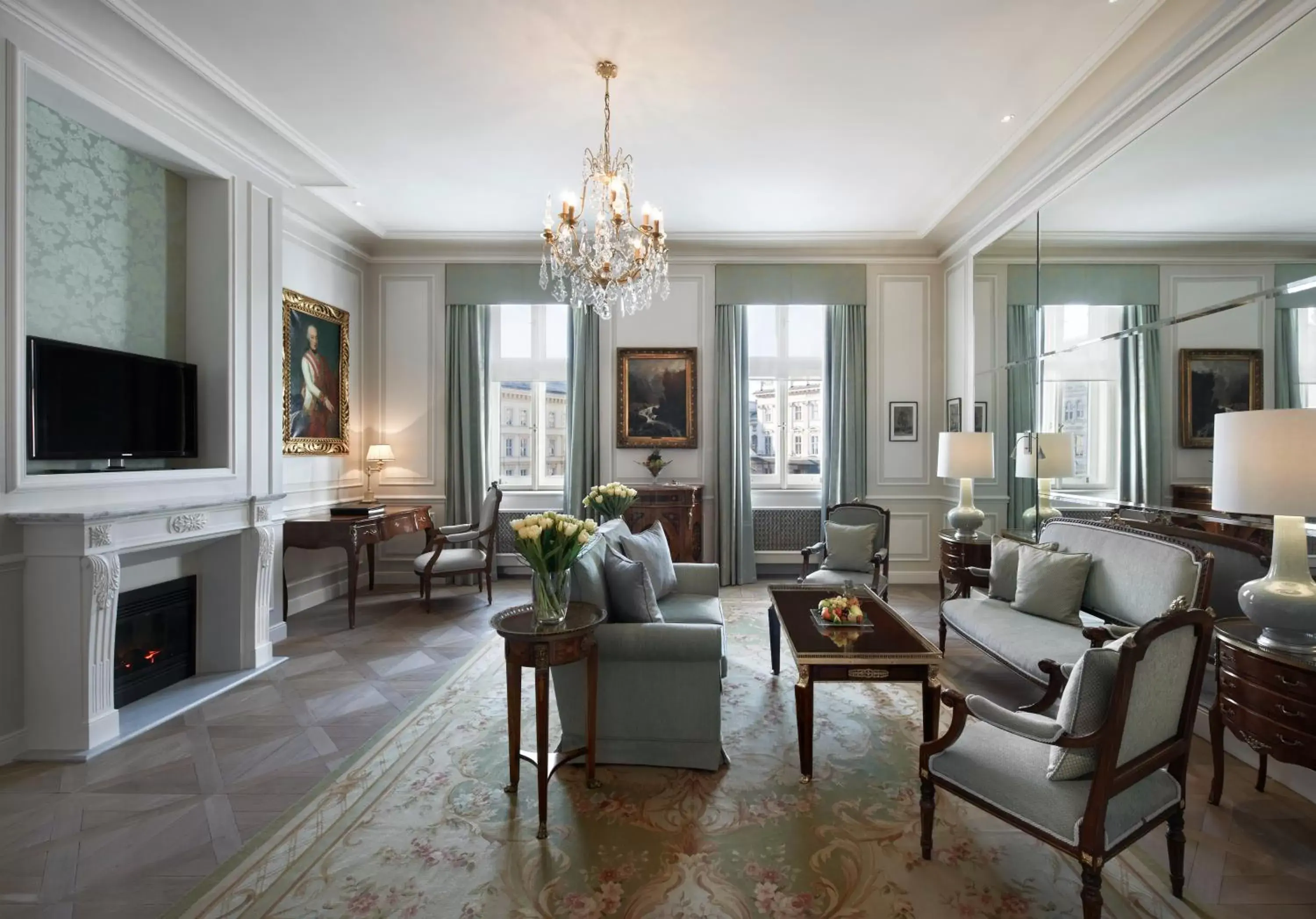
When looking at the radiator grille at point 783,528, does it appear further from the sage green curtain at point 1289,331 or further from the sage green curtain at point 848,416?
the sage green curtain at point 1289,331

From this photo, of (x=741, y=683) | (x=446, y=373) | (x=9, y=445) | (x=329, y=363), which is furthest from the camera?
(x=446, y=373)

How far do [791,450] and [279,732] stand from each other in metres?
5.23

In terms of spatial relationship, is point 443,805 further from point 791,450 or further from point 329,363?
point 791,450

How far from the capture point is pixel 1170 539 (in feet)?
10.4

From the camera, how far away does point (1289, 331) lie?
2639 millimetres

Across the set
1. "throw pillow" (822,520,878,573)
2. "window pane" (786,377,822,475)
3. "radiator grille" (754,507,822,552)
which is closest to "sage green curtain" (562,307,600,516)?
"radiator grille" (754,507,822,552)

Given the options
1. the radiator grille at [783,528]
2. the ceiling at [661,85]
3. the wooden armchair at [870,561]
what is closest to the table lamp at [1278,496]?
the ceiling at [661,85]

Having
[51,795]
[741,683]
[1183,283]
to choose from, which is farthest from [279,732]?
[1183,283]

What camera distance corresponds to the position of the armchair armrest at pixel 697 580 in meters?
3.93

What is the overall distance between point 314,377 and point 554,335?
95.0 inches

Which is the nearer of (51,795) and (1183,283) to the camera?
(51,795)

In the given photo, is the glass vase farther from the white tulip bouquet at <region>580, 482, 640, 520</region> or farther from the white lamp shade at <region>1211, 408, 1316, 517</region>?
the white lamp shade at <region>1211, 408, 1316, 517</region>

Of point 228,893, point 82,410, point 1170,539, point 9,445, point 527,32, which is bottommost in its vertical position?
point 228,893

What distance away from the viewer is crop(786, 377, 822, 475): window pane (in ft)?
21.8
